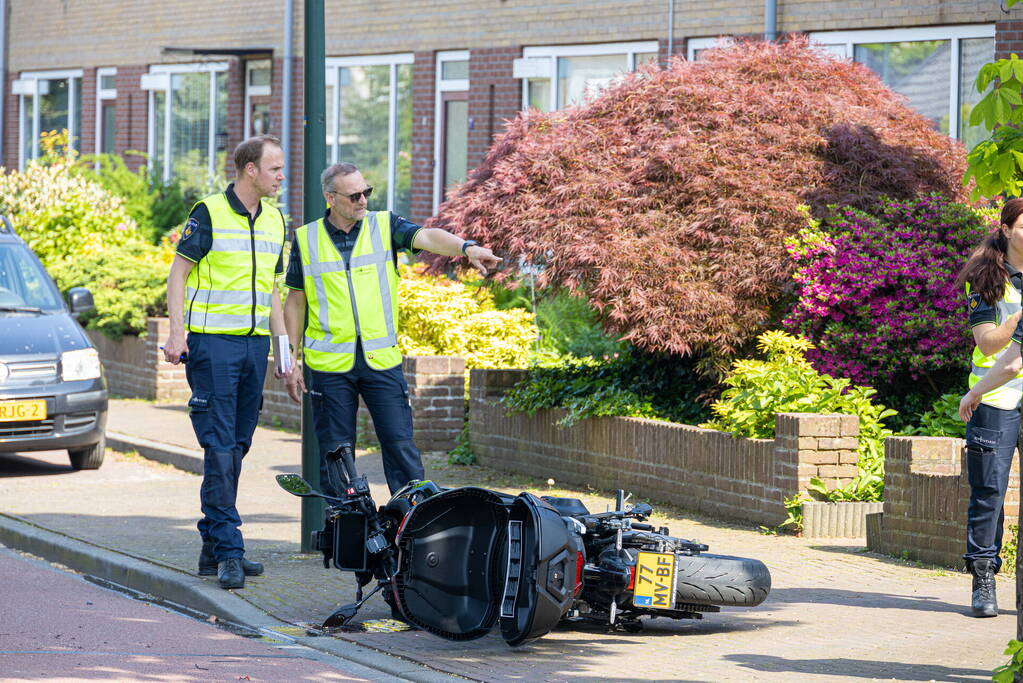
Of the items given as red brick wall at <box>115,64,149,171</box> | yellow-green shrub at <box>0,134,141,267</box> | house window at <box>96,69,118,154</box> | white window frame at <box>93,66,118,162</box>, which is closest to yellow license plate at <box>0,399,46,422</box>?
yellow-green shrub at <box>0,134,141,267</box>

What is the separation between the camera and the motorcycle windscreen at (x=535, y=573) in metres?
6.35

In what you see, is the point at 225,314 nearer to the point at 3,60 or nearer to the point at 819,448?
the point at 819,448

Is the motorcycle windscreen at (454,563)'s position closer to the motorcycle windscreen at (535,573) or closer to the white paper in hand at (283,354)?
the motorcycle windscreen at (535,573)

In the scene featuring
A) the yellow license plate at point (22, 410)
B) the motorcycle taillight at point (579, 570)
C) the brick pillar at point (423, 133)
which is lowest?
the motorcycle taillight at point (579, 570)

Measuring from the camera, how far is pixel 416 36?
67.5 feet

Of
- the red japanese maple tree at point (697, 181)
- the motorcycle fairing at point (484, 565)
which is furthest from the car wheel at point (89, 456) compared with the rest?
the motorcycle fairing at point (484, 565)

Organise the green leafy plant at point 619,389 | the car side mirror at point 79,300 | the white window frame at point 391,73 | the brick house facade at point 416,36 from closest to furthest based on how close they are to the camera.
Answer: the green leafy plant at point 619,389, the car side mirror at point 79,300, the brick house facade at point 416,36, the white window frame at point 391,73

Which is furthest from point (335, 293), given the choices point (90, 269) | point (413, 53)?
point (413, 53)

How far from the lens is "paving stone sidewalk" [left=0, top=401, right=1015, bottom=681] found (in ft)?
21.0

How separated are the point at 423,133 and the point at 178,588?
43.5 feet

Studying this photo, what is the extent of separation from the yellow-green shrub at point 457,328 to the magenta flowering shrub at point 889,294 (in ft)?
12.0

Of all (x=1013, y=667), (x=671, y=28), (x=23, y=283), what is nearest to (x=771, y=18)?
(x=671, y=28)

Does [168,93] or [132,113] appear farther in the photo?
[132,113]

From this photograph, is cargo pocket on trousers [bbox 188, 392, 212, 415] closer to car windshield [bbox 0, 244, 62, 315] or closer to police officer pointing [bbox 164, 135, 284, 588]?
police officer pointing [bbox 164, 135, 284, 588]
